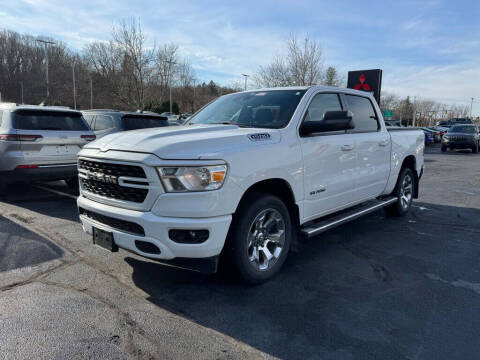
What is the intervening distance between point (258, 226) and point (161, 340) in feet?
4.52

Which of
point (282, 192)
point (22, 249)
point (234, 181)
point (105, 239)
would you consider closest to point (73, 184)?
point (22, 249)

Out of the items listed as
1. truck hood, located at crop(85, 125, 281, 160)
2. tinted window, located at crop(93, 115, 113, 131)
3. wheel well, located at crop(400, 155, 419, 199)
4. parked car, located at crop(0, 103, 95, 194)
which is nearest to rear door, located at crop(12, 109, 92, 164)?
parked car, located at crop(0, 103, 95, 194)

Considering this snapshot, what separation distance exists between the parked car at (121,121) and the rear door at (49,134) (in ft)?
5.13

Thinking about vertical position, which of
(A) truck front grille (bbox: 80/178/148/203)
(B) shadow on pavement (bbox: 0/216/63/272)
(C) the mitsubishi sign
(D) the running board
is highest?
(C) the mitsubishi sign

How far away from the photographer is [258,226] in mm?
3637

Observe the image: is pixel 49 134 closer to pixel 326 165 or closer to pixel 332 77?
pixel 326 165

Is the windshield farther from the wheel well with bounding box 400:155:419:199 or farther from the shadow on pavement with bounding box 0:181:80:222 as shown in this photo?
the shadow on pavement with bounding box 0:181:80:222

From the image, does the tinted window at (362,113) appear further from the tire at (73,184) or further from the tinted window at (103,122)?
the tinted window at (103,122)

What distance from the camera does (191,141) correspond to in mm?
3193

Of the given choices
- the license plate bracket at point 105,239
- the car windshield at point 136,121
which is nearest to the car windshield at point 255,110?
the license plate bracket at point 105,239

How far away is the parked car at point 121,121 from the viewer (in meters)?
9.07

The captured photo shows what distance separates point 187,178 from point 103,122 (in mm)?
7222

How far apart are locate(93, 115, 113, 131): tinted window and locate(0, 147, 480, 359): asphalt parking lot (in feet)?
14.6

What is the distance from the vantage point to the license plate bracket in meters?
3.38
